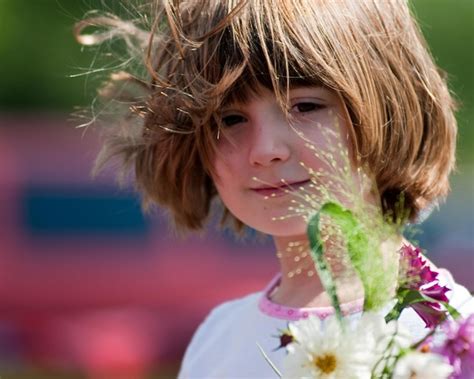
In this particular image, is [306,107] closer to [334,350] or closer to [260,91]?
[260,91]

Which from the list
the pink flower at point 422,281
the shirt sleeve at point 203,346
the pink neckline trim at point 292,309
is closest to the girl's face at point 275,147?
the pink neckline trim at point 292,309

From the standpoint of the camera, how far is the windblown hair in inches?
71.7

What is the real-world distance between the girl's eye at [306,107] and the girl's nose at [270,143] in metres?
0.04

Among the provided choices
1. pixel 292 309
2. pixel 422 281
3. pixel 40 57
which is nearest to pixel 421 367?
pixel 422 281

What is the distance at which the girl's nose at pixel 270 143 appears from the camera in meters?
1.79

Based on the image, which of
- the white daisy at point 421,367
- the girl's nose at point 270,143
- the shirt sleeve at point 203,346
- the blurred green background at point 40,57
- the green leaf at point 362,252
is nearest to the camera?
the white daisy at point 421,367

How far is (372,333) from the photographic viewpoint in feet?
3.81

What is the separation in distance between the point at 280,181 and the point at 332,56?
0.26 metres

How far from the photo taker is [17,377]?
18.7 ft

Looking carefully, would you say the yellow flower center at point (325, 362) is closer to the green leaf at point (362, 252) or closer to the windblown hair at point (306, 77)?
the green leaf at point (362, 252)

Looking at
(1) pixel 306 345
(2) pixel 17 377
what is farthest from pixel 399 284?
(2) pixel 17 377

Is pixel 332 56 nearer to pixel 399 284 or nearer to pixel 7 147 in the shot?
pixel 399 284

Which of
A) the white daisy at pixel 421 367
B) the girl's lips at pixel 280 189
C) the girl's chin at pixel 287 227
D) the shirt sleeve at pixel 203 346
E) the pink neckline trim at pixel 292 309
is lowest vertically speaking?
the shirt sleeve at pixel 203 346

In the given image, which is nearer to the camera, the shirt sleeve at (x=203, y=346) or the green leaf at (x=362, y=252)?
the green leaf at (x=362, y=252)
